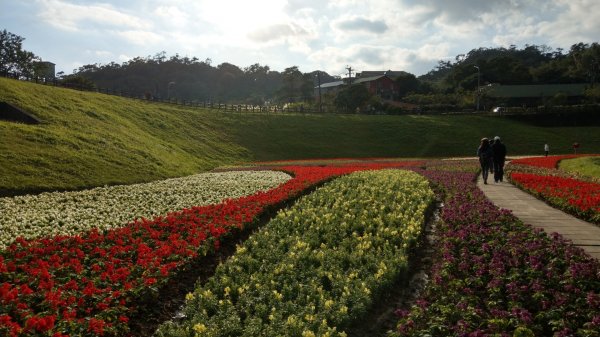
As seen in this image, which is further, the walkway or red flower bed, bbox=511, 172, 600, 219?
red flower bed, bbox=511, 172, 600, 219

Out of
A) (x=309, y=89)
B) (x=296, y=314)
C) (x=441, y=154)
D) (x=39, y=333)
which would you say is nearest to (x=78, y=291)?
(x=39, y=333)

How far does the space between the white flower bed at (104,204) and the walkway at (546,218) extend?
1155cm

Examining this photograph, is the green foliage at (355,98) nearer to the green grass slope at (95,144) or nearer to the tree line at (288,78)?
the tree line at (288,78)

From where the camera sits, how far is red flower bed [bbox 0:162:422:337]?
757 centimetres

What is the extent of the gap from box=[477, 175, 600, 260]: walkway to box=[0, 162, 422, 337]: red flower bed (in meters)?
9.20

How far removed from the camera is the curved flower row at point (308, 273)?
7930mm

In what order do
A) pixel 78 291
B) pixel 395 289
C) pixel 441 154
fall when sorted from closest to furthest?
pixel 78 291
pixel 395 289
pixel 441 154

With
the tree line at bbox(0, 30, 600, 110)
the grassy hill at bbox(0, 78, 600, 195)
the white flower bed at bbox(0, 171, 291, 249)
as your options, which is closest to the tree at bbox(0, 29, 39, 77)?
the tree line at bbox(0, 30, 600, 110)

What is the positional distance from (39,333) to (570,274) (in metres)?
8.98

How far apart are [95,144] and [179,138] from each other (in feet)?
57.6

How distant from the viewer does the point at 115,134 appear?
3634 centimetres

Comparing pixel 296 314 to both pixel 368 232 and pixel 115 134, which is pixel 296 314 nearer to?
pixel 368 232

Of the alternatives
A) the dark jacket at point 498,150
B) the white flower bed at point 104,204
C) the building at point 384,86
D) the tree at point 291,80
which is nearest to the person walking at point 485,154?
the dark jacket at point 498,150

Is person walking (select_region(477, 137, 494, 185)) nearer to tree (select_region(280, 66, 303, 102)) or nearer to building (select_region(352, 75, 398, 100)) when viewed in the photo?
building (select_region(352, 75, 398, 100))
